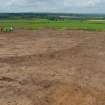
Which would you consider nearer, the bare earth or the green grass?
the bare earth

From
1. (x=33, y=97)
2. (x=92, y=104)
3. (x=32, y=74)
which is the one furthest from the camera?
(x=32, y=74)

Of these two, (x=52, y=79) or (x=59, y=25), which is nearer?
(x=52, y=79)

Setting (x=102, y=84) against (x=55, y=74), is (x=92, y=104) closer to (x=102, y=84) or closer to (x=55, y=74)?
(x=102, y=84)

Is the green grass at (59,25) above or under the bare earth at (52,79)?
under

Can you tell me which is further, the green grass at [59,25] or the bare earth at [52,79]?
the green grass at [59,25]

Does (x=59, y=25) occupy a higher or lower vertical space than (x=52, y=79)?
lower

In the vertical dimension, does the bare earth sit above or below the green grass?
above

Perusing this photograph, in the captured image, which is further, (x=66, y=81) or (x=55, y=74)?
(x=55, y=74)

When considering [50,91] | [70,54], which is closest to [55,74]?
[50,91]

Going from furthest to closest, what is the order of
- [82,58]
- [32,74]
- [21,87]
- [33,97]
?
[82,58]
[32,74]
[21,87]
[33,97]

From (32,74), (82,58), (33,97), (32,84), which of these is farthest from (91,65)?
(33,97)
